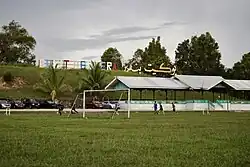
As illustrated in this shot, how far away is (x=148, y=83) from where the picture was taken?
2805 inches

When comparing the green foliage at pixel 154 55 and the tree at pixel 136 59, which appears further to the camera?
the tree at pixel 136 59

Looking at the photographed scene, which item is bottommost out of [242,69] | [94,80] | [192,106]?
[192,106]

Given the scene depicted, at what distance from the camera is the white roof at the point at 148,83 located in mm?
69375

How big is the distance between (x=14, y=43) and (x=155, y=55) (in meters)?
39.7

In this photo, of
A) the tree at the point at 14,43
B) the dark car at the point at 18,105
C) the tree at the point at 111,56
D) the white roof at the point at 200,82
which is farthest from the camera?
the tree at the point at 111,56

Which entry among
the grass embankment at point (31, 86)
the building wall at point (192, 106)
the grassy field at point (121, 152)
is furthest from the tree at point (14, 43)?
the grassy field at point (121, 152)

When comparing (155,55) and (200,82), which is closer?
(200,82)

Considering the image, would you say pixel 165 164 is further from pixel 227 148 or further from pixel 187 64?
pixel 187 64

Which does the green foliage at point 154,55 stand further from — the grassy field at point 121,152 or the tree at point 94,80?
the grassy field at point 121,152

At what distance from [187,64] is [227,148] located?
11653cm

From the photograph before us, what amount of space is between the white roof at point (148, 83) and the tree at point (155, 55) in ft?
153

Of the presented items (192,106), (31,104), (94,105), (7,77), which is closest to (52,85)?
(94,105)

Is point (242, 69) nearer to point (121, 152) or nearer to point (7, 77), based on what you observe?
point (7, 77)

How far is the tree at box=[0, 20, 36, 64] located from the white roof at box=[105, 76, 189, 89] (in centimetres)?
4310
